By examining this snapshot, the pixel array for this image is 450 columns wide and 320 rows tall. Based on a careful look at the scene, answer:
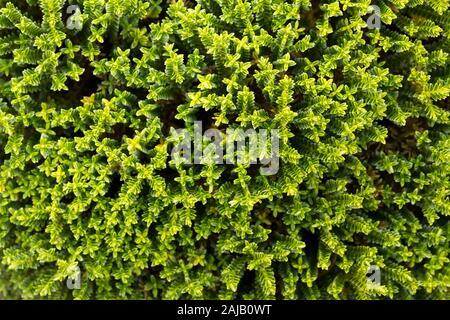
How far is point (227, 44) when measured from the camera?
2969 millimetres

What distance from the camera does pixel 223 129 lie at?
10.4 feet

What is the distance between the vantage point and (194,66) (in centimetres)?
307

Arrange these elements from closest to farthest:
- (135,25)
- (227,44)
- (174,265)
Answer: (227,44) → (135,25) → (174,265)

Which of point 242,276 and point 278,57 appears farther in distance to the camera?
point 242,276

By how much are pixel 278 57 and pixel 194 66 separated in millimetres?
489

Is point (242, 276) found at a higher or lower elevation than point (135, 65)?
lower

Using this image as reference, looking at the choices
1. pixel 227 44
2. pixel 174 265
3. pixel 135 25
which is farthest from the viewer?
pixel 174 265

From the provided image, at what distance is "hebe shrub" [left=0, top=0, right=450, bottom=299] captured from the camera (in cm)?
306

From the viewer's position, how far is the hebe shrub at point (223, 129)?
306 centimetres

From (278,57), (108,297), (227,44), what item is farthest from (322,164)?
(108,297)

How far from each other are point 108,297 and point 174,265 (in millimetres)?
511
